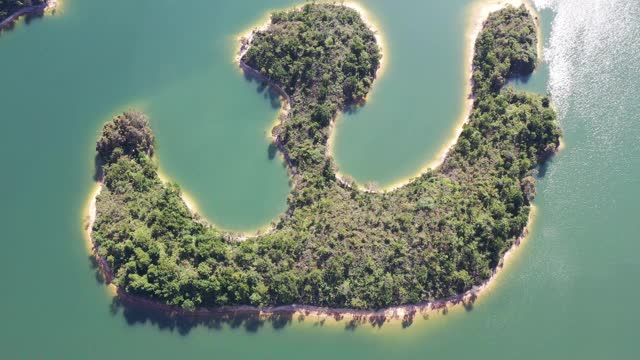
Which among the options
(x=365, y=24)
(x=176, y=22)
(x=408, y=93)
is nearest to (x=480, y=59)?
(x=408, y=93)

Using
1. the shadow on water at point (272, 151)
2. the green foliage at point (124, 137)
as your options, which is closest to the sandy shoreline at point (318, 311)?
the green foliage at point (124, 137)

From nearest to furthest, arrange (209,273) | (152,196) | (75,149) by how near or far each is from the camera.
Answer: (209,273)
(152,196)
(75,149)

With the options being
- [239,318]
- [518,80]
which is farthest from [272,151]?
[518,80]

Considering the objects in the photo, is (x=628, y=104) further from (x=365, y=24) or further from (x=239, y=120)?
(x=239, y=120)

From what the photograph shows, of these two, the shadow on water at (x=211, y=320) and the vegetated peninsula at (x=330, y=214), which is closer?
the vegetated peninsula at (x=330, y=214)

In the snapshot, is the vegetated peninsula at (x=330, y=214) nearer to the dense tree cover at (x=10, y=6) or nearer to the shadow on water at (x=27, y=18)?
the shadow on water at (x=27, y=18)

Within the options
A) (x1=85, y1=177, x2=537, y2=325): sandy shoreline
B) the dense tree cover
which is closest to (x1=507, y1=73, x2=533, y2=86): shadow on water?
(x1=85, y1=177, x2=537, y2=325): sandy shoreline
